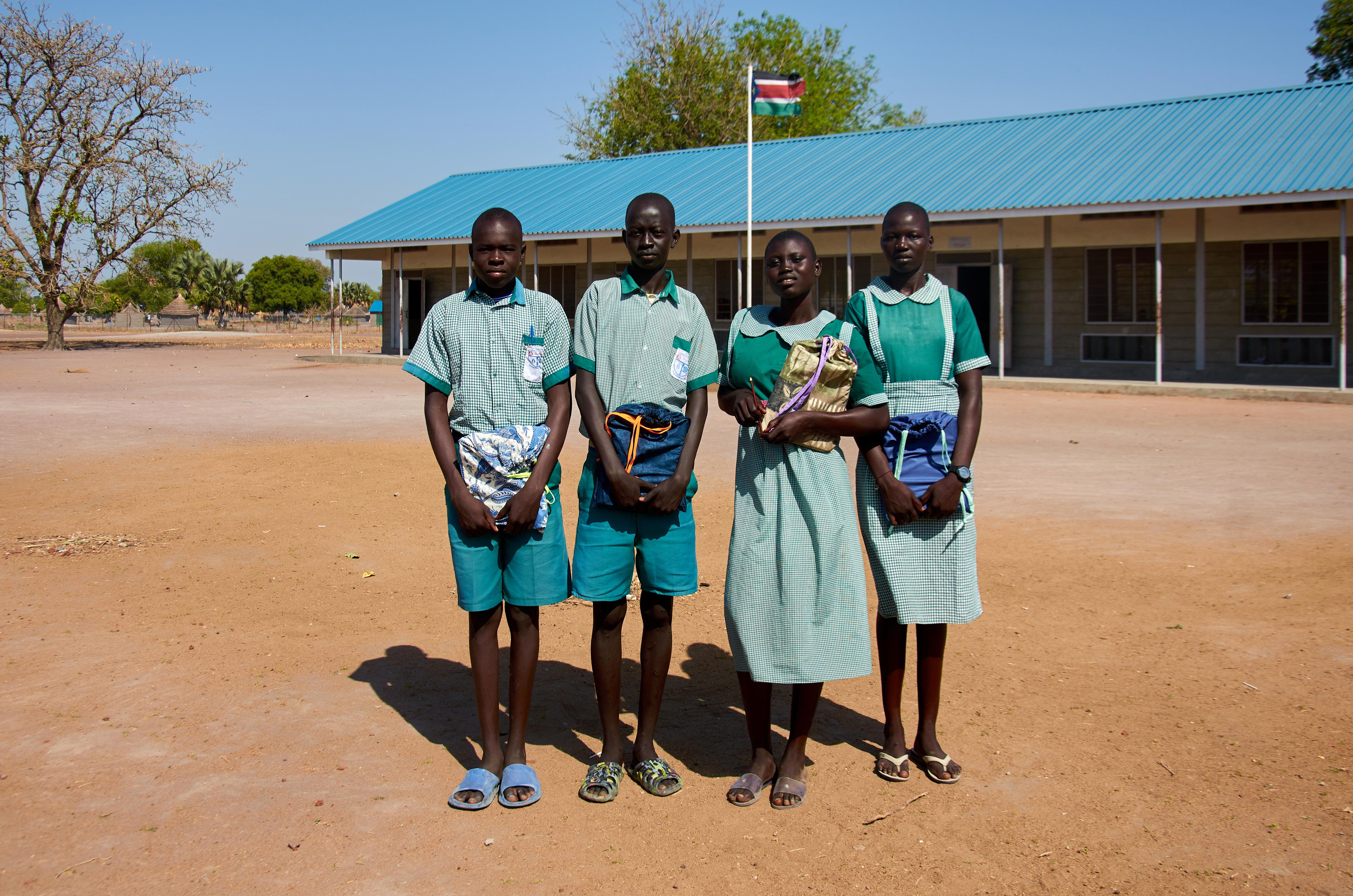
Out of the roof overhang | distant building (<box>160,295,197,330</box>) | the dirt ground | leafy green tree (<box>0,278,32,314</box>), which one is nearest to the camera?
the dirt ground

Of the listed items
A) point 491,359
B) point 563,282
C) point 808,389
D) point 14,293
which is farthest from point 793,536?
point 14,293

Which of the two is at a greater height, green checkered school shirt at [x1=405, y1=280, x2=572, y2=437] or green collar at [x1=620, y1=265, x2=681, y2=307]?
green collar at [x1=620, y1=265, x2=681, y2=307]

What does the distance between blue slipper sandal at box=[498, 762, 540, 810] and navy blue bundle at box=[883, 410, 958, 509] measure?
4.88ft

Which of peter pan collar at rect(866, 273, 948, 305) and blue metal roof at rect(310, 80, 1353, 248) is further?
blue metal roof at rect(310, 80, 1353, 248)

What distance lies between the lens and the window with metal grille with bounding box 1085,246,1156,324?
19.7 metres

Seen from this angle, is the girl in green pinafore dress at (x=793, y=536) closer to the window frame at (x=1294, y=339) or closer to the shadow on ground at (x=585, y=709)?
the shadow on ground at (x=585, y=709)

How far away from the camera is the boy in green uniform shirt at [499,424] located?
326 cm

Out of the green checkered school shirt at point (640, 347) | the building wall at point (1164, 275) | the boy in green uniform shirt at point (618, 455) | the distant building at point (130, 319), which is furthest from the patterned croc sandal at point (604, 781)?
the distant building at point (130, 319)

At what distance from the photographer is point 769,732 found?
3.33 metres

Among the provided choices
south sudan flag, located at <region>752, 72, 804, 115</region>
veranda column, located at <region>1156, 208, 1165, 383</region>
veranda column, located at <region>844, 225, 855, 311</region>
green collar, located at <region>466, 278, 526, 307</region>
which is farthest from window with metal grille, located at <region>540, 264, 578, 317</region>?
green collar, located at <region>466, 278, 526, 307</region>

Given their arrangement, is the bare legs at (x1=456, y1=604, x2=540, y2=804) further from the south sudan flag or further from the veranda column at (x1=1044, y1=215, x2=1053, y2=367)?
the veranda column at (x1=1044, y1=215, x2=1053, y2=367)

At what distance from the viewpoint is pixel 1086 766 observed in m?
3.39

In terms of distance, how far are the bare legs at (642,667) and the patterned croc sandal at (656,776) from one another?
0.10ft

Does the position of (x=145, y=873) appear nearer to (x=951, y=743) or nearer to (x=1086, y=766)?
(x=951, y=743)
